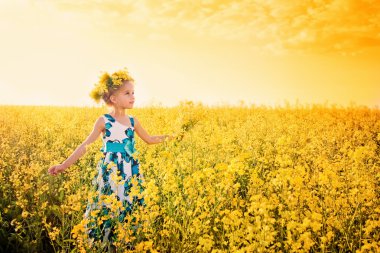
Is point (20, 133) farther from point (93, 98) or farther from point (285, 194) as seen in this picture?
point (285, 194)

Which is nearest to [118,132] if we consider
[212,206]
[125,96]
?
[125,96]

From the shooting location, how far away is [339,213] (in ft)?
9.27

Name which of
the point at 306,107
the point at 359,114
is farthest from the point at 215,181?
the point at 306,107

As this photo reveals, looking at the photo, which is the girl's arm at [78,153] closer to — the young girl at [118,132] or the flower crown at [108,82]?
the young girl at [118,132]

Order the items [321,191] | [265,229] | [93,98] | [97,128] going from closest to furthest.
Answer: [265,229] → [321,191] → [97,128] → [93,98]

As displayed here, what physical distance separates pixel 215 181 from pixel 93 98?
159 centimetres

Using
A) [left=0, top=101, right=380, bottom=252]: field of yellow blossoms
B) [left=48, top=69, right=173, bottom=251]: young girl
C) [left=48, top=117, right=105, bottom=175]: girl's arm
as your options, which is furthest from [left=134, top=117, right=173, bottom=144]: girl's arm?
[left=48, top=117, right=105, bottom=175]: girl's arm

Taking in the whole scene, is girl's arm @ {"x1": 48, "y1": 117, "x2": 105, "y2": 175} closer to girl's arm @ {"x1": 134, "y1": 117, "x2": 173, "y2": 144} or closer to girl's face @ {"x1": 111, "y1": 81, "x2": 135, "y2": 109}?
girl's face @ {"x1": 111, "y1": 81, "x2": 135, "y2": 109}

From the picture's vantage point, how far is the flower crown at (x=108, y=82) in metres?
3.60

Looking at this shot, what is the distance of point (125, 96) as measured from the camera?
11.8 ft

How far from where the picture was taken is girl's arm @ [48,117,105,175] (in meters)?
3.08

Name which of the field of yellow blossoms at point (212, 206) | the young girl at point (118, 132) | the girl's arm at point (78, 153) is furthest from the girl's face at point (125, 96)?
the field of yellow blossoms at point (212, 206)

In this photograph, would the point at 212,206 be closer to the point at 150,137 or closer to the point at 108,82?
the point at 150,137

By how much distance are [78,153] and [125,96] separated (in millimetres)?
736
